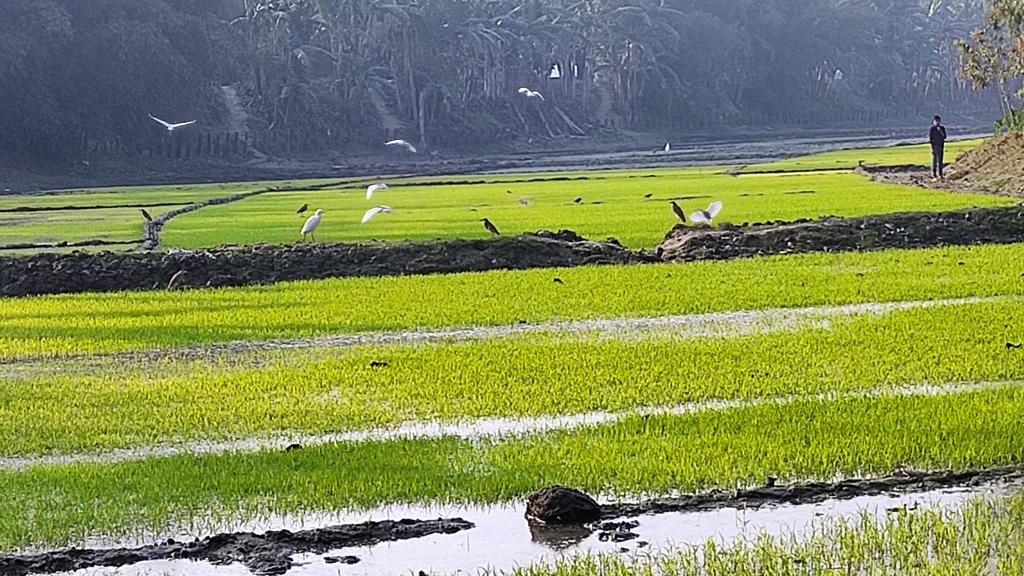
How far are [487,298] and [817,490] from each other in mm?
8949

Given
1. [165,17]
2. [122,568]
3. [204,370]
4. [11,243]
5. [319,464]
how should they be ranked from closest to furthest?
[122,568] → [319,464] → [204,370] → [11,243] → [165,17]

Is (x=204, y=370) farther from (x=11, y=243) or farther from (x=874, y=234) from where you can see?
(x=11, y=243)

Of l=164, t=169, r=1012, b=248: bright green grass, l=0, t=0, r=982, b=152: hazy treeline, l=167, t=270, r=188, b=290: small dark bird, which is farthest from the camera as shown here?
l=0, t=0, r=982, b=152: hazy treeline

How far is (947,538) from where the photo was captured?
6.22m

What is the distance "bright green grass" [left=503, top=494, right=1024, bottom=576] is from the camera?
19.2 feet

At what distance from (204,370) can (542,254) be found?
349 inches

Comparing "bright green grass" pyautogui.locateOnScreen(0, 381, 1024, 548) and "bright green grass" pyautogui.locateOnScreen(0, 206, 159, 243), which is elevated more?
"bright green grass" pyautogui.locateOnScreen(0, 381, 1024, 548)

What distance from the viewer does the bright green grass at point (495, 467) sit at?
278 inches

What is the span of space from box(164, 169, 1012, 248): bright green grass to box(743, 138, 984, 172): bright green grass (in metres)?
4.48

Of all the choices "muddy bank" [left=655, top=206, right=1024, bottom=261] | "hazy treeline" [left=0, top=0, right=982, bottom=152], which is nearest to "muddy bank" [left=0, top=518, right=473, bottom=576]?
"muddy bank" [left=655, top=206, right=1024, bottom=261]

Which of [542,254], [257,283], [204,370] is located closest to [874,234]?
[542,254]

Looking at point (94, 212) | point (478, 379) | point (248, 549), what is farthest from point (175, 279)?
point (94, 212)

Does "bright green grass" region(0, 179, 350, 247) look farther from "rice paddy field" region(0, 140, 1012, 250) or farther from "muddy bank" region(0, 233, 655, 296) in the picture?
"muddy bank" region(0, 233, 655, 296)

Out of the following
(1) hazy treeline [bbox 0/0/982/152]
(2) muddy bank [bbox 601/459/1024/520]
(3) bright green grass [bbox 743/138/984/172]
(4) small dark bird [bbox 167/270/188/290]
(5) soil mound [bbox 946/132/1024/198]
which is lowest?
(4) small dark bird [bbox 167/270/188/290]
